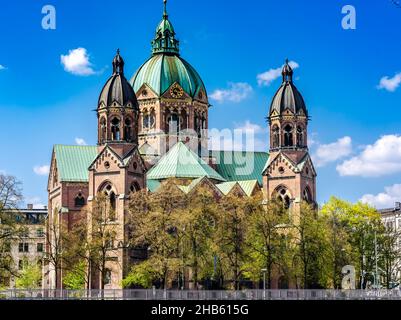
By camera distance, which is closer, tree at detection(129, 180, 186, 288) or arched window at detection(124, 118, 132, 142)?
tree at detection(129, 180, 186, 288)

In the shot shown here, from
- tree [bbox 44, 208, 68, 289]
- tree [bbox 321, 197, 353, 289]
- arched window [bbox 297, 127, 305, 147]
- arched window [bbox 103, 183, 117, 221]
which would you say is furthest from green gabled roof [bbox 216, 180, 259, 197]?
tree [bbox 44, 208, 68, 289]

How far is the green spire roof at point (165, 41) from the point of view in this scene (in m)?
142

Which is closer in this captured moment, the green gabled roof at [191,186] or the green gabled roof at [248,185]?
the green gabled roof at [191,186]

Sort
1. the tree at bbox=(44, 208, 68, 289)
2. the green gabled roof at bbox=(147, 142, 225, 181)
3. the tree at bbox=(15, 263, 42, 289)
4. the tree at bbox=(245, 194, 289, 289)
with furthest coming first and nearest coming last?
the tree at bbox=(15, 263, 42, 289) < the green gabled roof at bbox=(147, 142, 225, 181) < the tree at bbox=(245, 194, 289, 289) < the tree at bbox=(44, 208, 68, 289)

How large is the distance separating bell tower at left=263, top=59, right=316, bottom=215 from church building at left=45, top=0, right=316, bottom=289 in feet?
0.42

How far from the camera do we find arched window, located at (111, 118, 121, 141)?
119 metres

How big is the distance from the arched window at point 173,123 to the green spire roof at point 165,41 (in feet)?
33.1

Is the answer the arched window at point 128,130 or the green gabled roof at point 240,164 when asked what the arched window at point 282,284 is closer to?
the green gabled roof at point 240,164

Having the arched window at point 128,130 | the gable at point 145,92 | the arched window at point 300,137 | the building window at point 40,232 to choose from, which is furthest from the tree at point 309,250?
the gable at point 145,92

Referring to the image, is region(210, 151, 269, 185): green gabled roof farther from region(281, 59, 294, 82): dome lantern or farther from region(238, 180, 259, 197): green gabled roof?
region(281, 59, 294, 82): dome lantern

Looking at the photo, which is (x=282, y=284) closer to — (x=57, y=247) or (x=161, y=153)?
(x=161, y=153)
